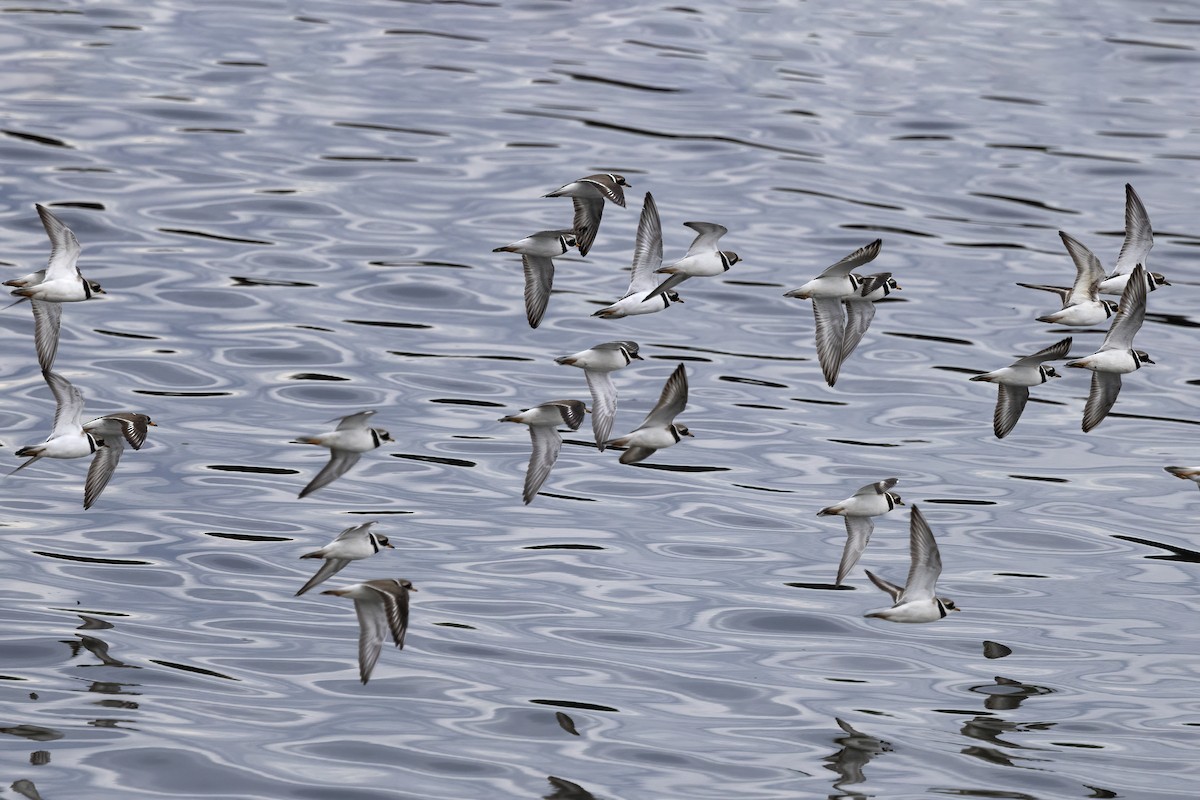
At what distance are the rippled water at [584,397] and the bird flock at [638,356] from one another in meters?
2.99

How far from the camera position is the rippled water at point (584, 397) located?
77.4 feet

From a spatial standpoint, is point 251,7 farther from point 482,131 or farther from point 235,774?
point 235,774

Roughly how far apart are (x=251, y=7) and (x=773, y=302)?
24.8 metres

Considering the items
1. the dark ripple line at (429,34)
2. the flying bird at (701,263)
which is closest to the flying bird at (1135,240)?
the flying bird at (701,263)

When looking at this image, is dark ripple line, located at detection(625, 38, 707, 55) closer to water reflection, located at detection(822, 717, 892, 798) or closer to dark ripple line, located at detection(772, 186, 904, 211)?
dark ripple line, located at detection(772, 186, 904, 211)

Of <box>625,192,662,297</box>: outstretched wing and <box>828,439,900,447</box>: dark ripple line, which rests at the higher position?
<box>625,192,662,297</box>: outstretched wing

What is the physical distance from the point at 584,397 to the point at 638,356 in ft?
46.2

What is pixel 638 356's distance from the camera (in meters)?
21.3

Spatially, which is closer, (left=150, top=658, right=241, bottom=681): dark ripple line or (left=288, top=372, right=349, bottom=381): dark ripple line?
(left=150, top=658, right=241, bottom=681): dark ripple line

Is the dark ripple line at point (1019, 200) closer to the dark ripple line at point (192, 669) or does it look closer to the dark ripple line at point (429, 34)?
the dark ripple line at point (429, 34)

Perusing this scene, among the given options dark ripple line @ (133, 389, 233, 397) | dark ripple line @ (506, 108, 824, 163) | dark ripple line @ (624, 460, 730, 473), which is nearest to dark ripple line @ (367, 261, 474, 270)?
dark ripple line @ (133, 389, 233, 397)

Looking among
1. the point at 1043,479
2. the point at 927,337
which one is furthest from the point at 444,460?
the point at 927,337

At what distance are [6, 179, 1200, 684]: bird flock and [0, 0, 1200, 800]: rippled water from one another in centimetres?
299

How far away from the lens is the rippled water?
2358cm
